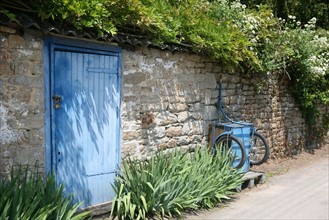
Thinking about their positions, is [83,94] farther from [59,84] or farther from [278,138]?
[278,138]

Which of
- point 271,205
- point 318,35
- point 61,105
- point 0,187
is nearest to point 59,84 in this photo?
point 61,105

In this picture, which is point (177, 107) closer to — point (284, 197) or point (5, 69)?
point (284, 197)

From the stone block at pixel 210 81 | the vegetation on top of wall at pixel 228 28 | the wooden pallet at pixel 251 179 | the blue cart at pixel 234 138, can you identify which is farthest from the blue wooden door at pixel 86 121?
the wooden pallet at pixel 251 179

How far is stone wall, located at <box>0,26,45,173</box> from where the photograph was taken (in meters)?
3.99

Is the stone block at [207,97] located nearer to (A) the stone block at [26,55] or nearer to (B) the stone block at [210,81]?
(B) the stone block at [210,81]

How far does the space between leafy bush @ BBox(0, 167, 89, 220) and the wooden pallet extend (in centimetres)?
356

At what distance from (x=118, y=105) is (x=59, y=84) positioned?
1.01m

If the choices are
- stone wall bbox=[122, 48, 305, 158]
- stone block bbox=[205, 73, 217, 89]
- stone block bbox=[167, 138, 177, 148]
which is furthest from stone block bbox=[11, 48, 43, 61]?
stone block bbox=[205, 73, 217, 89]

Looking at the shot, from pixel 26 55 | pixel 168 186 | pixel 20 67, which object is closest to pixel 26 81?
pixel 20 67

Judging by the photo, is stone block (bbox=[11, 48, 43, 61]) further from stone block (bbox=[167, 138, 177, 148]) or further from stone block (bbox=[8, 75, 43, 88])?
stone block (bbox=[167, 138, 177, 148])

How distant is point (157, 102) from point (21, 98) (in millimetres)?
2312

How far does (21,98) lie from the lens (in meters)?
4.13

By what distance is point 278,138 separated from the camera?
9.55 meters

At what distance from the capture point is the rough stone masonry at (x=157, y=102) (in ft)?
13.4
